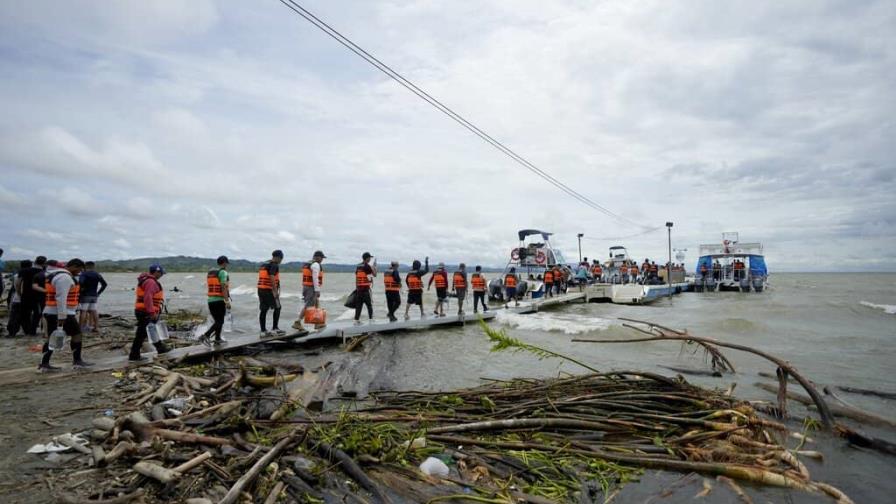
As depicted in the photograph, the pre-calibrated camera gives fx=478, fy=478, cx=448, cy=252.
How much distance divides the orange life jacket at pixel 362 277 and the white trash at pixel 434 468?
925 cm

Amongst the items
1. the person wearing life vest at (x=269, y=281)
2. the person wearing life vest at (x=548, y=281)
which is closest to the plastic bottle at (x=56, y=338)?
the person wearing life vest at (x=269, y=281)

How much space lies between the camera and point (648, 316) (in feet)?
76.9

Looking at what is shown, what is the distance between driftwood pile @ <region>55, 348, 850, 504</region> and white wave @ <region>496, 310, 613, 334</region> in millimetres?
11310

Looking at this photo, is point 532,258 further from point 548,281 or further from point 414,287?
point 414,287

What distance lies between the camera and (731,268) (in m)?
40.4

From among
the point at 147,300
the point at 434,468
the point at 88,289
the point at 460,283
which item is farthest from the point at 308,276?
the point at 434,468

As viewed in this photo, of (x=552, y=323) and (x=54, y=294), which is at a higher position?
(x=54, y=294)

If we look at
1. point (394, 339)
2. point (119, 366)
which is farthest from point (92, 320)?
point (394, 339)

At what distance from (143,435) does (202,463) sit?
1.00 m

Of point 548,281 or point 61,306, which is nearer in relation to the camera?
Answer: point 61,306

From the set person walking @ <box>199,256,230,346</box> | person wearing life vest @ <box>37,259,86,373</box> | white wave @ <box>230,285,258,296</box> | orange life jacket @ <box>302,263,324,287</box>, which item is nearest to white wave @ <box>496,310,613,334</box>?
orange life jacket @ <box>302,263,324,287</box>

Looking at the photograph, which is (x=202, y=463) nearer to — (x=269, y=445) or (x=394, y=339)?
(x=269, y=445)

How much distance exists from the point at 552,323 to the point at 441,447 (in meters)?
14.4

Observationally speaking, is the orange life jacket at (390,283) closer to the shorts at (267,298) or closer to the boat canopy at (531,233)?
the shorts at (267,298)
